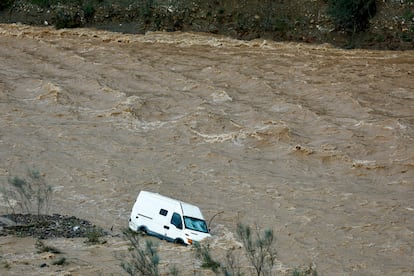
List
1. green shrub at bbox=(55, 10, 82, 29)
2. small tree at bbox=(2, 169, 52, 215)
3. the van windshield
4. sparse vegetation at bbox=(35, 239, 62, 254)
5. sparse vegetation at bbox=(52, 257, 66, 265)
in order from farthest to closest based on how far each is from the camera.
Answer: green shrub at bbox=(55, 10, 82, 29), small tree at bbox=(2, 169, 52, 215), the van windshield, sparse vegetation at bbox=(35, 239, 62, 254), sparse vegetation at bbox=(52, 257, 66, 265)

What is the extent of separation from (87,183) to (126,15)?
21190mm

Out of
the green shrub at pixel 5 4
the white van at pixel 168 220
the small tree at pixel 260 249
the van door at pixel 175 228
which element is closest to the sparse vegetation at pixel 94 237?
the white van at pixel 168 220

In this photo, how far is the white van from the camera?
21.4m

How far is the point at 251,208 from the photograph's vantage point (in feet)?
80.2

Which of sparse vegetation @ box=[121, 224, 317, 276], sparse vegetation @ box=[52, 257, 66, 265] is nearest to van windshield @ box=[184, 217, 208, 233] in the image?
sparse vegetation @ box=[121, 224, 317, 276]

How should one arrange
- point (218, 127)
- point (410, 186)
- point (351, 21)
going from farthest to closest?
point (351, 21) < point (218, 127) < point (410, 186)

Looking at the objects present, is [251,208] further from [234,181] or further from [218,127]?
[218,127]

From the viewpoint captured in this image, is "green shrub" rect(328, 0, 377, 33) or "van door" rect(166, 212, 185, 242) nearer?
"van door" rect(166, 212, 185, 242)

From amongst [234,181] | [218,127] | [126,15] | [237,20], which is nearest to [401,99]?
[218,127]

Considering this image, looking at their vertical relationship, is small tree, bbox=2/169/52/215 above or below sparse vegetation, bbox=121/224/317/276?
below

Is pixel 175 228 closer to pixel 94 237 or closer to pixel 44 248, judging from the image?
pixel 94 237

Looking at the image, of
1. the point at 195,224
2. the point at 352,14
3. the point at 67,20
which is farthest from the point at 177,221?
the point at 67,20

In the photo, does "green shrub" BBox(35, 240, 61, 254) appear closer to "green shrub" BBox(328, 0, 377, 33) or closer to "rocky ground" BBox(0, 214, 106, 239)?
"rocky ground" BBox(0, 214, 106, 239)

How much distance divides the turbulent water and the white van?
1.85 ft
